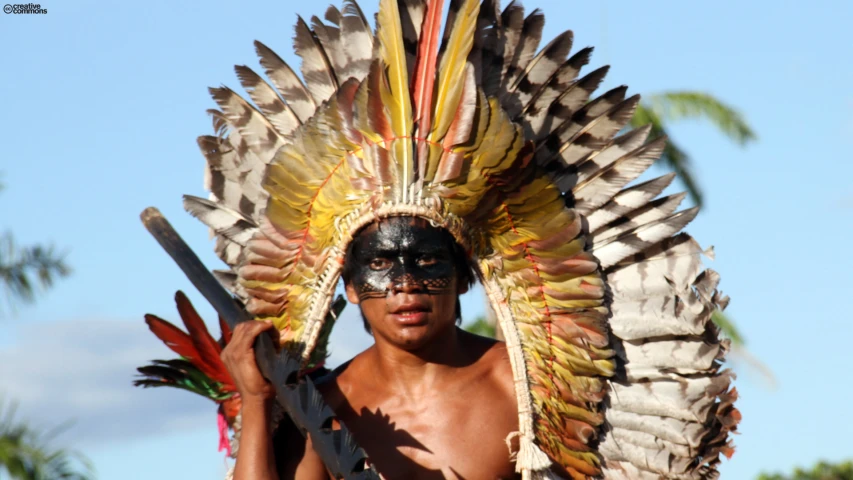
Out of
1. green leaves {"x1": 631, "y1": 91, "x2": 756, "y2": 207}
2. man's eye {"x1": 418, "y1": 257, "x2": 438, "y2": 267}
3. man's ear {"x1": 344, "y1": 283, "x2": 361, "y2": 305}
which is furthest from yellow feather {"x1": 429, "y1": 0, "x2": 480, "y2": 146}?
green leaves {"x1": 631, "y1": 91, "x2": 756, "y2": 207}

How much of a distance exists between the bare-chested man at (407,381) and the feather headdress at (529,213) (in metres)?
0.12

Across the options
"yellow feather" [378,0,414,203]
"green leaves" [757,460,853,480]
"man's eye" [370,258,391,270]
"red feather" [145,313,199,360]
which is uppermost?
"yellow feather" [378,0,414,203]

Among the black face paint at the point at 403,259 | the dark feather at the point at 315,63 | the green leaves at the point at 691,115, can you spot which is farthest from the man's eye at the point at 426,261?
the green leaves at the point at 691,115

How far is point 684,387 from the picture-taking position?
4.71m

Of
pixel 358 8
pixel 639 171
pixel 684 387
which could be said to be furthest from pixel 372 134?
pixel 684 387

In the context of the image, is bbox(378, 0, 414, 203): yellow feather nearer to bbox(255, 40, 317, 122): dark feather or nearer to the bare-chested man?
the bare-chested man

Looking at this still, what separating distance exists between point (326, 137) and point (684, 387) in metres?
1.70

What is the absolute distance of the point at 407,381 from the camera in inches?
188

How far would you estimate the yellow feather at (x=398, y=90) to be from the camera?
4559mm

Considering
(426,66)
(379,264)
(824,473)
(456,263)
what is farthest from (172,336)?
(824,473)

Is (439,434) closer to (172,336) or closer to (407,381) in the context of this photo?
(407,381)

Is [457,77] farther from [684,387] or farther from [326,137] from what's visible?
[684,387]

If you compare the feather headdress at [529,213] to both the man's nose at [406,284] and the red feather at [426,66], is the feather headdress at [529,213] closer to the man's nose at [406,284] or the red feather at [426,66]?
the red feather at [426,66]

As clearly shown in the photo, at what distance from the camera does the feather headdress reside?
15.1ft
